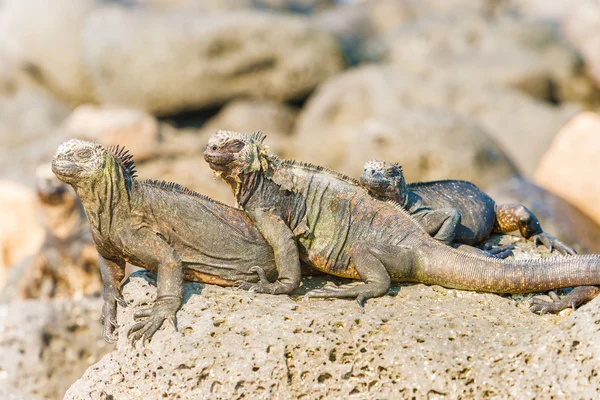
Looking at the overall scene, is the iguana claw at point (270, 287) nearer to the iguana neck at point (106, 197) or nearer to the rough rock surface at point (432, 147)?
the iguana neck at point (106, 197)

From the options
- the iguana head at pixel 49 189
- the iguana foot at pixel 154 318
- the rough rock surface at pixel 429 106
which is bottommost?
the iguana foot at pixel 154 318

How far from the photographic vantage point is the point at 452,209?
4.91 meters

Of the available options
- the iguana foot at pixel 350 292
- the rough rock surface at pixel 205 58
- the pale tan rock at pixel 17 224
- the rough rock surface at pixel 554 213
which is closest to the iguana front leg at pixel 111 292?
the iguana foot at pixel 350 292

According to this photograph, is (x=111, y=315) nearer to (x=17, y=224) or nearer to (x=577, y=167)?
(x=17, y=224)

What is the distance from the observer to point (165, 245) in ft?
14.9

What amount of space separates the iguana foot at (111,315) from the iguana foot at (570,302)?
249 centimetres

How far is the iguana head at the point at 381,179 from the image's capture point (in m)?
4.82

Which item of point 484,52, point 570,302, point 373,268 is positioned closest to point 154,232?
point 373,268

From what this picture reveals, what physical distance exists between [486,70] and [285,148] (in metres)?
4.39

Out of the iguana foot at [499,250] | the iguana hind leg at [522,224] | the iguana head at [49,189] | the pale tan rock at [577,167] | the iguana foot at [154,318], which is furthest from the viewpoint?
the pale tan rock at [577,167]

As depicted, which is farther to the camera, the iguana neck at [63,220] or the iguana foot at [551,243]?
the iguana neck at [63,220]

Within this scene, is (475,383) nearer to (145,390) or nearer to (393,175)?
(393,175)

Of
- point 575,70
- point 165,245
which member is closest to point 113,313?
point 165,245

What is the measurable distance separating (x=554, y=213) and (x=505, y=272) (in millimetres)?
5244
